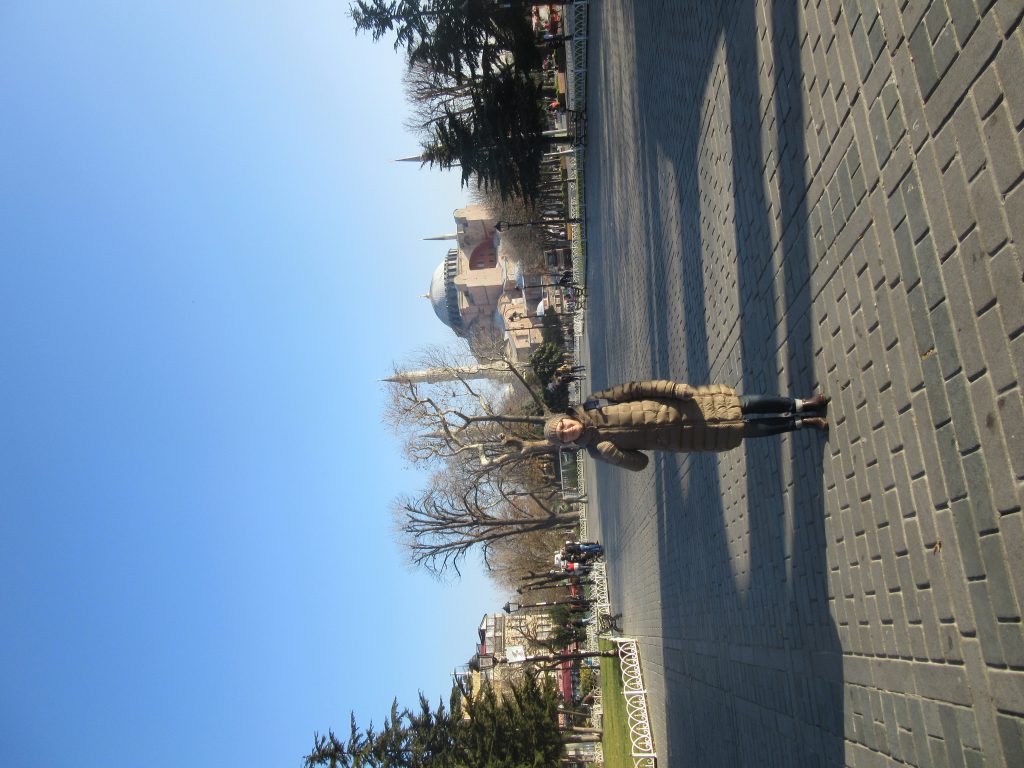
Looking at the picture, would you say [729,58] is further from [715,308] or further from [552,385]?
[552,385]

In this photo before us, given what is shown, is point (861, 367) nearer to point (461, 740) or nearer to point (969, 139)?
point (969, 139)

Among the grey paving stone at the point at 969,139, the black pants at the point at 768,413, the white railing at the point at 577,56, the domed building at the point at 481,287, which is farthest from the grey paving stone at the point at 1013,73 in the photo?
the domed building at the point at 481,287

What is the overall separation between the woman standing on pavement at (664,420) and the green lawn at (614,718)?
11.1 meters

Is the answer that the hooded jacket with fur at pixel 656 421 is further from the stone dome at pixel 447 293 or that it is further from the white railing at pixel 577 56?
the stone dome at pixel 447 293

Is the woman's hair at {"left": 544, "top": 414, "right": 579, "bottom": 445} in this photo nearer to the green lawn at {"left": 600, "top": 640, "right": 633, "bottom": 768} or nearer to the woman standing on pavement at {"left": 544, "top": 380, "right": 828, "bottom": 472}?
the woman standing on pavement at {"left": 544, "top": 380, "right": 828, "bottom": 472}

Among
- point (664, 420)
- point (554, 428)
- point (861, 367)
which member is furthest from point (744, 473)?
point (861, 367)

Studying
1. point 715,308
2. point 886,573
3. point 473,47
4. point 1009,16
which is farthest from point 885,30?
point 473,47

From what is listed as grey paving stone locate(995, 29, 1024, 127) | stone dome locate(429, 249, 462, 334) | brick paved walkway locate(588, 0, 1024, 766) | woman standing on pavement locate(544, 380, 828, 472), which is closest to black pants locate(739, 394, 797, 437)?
woman standing on pavement locate(544, 380, 828, 472)

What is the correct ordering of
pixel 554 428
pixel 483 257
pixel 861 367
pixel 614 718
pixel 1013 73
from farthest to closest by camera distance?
pixel 483 257 → pixel 614 718 → pixel 554 428 → pixel 861 367 → pixel 1013 73

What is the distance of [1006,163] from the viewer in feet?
10.1

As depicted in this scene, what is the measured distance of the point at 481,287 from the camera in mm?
68000

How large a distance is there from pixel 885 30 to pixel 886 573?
10.5ft

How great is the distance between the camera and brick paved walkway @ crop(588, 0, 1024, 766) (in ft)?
10.5

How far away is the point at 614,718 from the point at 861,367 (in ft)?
56.5
